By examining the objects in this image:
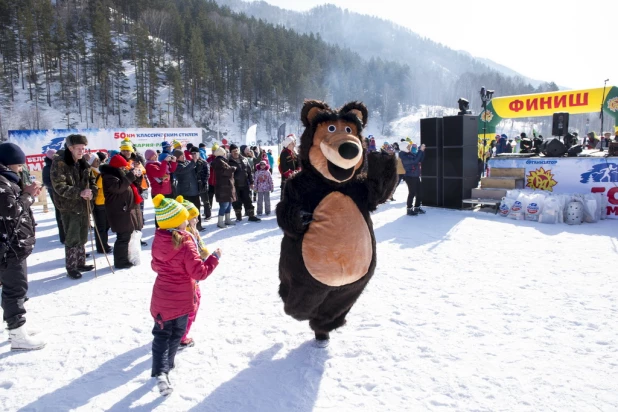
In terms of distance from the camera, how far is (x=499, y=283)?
449 centimetres

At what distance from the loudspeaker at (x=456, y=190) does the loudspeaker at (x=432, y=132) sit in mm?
990

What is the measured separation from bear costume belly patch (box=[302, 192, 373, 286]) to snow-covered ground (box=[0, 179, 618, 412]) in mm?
759

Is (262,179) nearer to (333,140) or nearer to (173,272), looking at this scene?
(333,140)

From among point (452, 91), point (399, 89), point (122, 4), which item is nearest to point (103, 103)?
point (122, 4)

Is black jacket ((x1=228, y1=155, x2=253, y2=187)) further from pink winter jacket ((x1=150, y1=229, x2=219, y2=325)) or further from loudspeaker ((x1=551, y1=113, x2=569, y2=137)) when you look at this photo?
loudspeaker ((x1=551, y1=113, x2=569, y2=137))

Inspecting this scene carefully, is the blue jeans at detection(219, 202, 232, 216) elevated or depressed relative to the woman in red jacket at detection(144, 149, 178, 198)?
depressed

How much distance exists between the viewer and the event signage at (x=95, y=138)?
14.2 metres

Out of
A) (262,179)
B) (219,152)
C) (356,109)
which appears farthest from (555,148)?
(356,109)

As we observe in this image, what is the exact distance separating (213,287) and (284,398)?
2.29m

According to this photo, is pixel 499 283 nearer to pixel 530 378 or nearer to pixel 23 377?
pixel 530 378

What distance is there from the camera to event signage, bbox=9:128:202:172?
14.2 m

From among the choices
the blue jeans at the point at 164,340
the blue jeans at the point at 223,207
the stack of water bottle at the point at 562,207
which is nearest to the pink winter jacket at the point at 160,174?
the blue jeans at the point at 223,207

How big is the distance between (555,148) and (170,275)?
9.51 metres

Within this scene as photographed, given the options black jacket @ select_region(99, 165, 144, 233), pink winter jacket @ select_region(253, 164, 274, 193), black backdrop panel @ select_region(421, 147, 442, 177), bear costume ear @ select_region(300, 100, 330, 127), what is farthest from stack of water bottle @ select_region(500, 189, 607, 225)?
black jacket @ select_region(99, 165, 144, 233)
